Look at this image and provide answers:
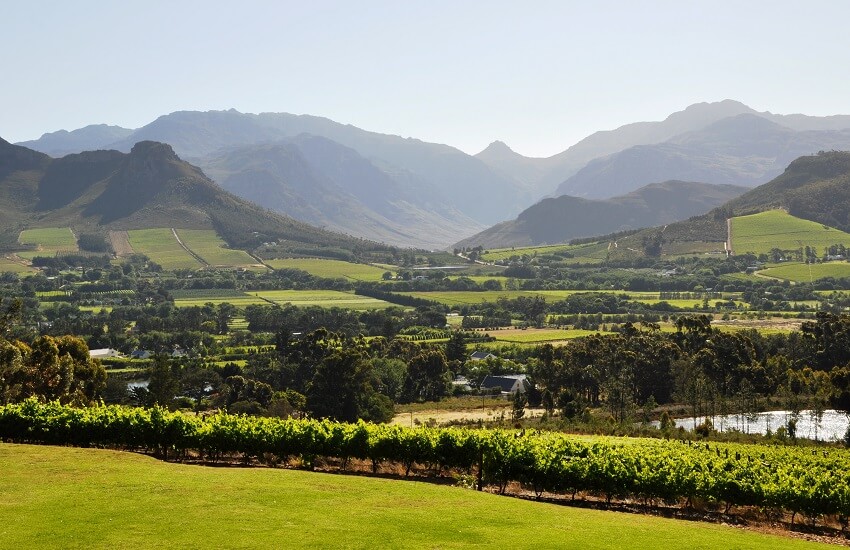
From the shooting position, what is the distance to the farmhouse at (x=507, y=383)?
3661 inches

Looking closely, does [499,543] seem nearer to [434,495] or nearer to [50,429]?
[434,495]

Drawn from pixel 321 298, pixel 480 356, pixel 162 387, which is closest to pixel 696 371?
pixel 480 356

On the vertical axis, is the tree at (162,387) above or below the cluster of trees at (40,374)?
below

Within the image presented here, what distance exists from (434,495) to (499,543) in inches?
243

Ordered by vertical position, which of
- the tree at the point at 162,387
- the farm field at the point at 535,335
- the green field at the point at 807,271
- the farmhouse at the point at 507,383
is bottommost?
the farmhouse at the point at 507,383

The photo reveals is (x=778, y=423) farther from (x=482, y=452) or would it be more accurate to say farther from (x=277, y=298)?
(x=277, y=298)

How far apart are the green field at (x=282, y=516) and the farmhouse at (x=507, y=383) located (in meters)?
62.8

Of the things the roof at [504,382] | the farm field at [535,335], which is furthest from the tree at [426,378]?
the farm field at [535,335]

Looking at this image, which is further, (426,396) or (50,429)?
(426,396)

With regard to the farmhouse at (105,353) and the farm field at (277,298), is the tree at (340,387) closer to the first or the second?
the farmhouse at (105,353)

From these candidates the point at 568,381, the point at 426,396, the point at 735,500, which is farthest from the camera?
the point at 426,396

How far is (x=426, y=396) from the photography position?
9131cm

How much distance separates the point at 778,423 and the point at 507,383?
30441 millimetres

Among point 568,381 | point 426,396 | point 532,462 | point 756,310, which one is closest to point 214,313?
point 426,396
